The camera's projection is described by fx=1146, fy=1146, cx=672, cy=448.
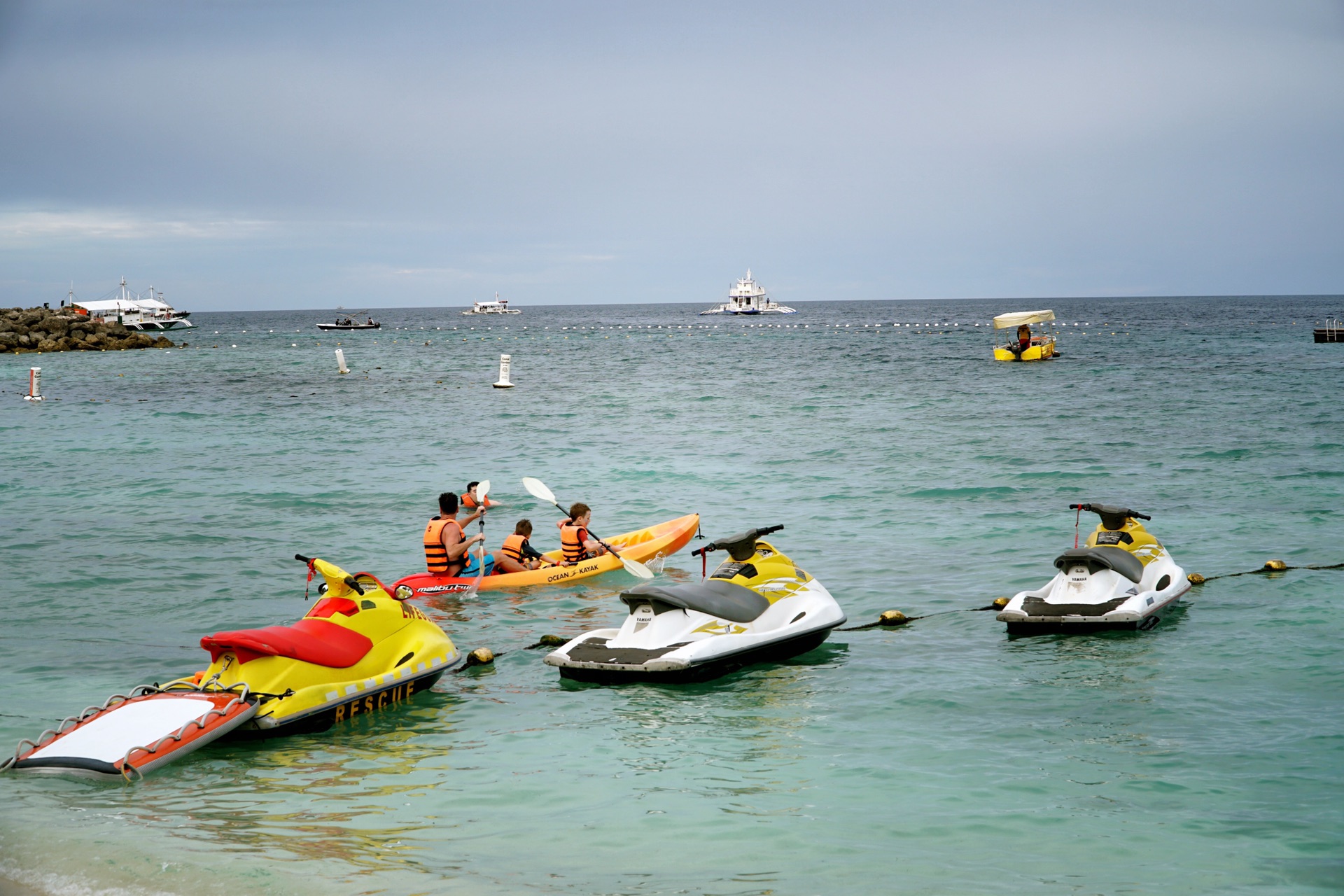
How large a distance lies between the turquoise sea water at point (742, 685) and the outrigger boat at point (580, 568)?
257 millimetres

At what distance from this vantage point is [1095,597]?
37.8 feet

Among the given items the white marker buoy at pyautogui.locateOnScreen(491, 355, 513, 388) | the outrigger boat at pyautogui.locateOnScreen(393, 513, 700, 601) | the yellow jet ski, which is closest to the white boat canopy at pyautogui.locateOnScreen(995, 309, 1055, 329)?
the white marker buoy at pyautogui.locateOnScreen(491, 355, 513, 388)

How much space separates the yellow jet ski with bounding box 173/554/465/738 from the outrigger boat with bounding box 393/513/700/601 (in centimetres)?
342

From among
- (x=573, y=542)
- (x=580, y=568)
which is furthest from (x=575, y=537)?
(x=580, y=568)

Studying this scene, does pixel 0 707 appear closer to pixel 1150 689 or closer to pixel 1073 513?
pixel 1150 689

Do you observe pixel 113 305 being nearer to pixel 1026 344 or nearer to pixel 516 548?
pixel 1026 344

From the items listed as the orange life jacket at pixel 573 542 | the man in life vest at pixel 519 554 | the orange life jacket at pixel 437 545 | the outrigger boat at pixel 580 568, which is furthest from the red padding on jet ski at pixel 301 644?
the orange life jacket at pixel 573 542

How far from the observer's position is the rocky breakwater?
72312 mm

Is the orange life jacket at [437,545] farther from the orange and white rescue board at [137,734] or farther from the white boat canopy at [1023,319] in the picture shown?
the white boat canopy at [1023,319]

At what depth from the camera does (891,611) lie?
1258 cm

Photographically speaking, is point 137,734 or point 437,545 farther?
point 437,545

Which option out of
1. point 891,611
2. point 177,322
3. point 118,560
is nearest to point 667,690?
point 891,611

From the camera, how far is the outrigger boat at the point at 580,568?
14250mm

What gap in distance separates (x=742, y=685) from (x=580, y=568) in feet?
16.9
